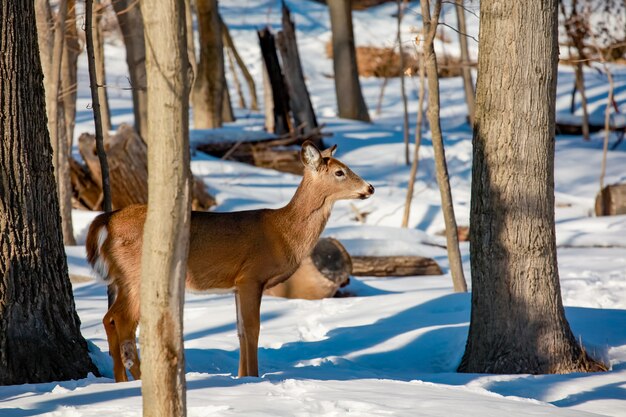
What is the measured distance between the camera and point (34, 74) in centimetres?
611

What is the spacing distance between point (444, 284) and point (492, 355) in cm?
405

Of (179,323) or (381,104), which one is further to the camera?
(381,104)

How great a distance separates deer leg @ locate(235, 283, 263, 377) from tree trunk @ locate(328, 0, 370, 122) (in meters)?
16.9

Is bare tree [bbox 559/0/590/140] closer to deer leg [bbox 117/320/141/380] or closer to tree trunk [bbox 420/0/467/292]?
tree trunk [bbox 420/0/467/292]

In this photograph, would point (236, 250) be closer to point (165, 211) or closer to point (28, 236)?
point (28, 236)

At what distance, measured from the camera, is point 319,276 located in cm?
1048

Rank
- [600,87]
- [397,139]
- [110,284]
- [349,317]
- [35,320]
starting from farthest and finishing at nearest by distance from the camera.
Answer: [600,87], [397,139], [349,317], [110,284], [35,320]

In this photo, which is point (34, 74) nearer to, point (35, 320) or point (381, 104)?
point (35, 320)

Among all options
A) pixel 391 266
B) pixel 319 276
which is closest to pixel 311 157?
pixel 319 276

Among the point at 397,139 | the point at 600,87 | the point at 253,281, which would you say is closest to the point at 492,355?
the point at 253,281

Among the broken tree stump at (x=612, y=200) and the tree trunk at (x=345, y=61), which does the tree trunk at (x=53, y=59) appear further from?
the tree trunk at (x=345, y=61)

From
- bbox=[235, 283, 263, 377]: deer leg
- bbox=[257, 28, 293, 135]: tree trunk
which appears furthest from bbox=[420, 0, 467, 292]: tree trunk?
bbox=[257, 28, 293, 135]: tree trunk

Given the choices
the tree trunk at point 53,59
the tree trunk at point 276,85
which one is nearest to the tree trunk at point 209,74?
the tree trunk at point 276,85

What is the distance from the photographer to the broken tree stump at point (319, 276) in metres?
10.4
